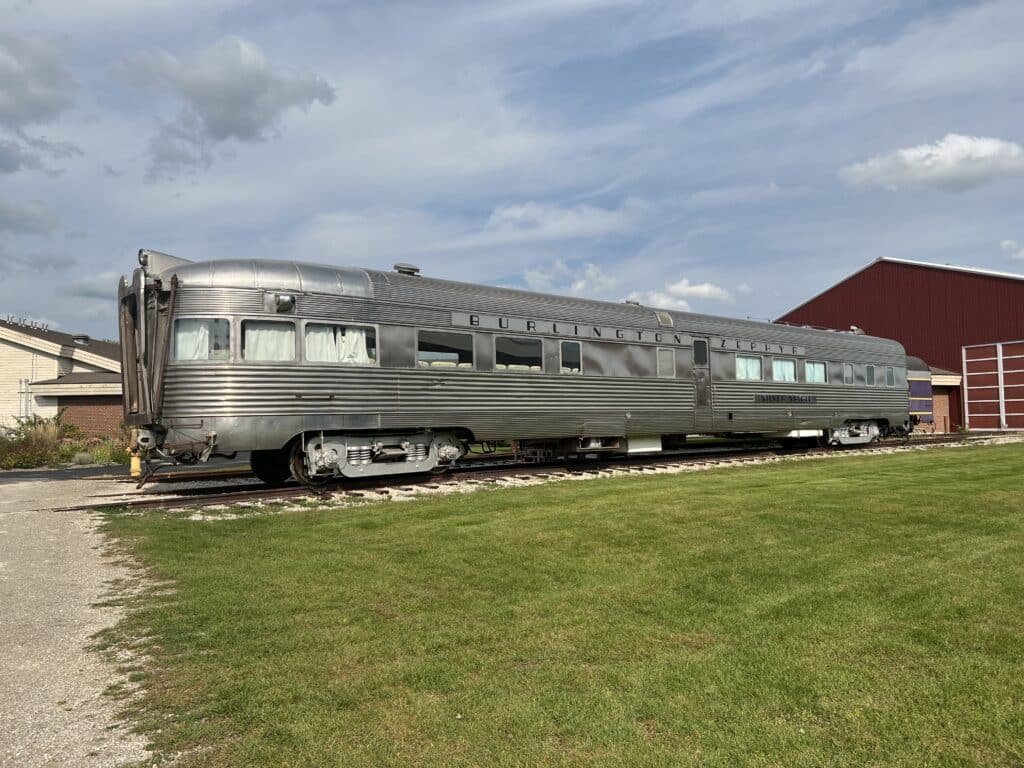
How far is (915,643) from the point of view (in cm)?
460

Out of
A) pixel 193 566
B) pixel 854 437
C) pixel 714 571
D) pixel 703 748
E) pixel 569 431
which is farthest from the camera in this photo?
pixel 854 437

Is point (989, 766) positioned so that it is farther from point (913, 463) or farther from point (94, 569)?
point (913, 463)

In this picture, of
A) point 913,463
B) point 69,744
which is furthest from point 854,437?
point 69,744

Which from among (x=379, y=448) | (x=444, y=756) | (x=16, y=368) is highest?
(x=16, y=368)

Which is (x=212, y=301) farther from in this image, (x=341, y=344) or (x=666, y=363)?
(x=666, y=363)

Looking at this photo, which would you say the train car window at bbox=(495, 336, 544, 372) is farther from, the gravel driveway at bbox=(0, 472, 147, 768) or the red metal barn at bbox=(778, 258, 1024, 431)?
the red metal barn at bbox=(778, 258, 1024, 431)

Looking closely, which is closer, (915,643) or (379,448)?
(915,643)

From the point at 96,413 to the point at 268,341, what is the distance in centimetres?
1864

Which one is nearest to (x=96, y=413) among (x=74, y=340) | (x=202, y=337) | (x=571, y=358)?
(x=74, y=340)

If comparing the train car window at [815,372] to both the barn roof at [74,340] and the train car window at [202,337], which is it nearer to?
the train car window at [202,337]

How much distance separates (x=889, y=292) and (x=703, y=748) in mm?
42308

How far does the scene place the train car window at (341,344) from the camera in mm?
12261

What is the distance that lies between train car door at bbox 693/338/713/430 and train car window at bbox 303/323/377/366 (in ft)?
28.8

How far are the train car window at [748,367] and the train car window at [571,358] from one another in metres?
5.62
